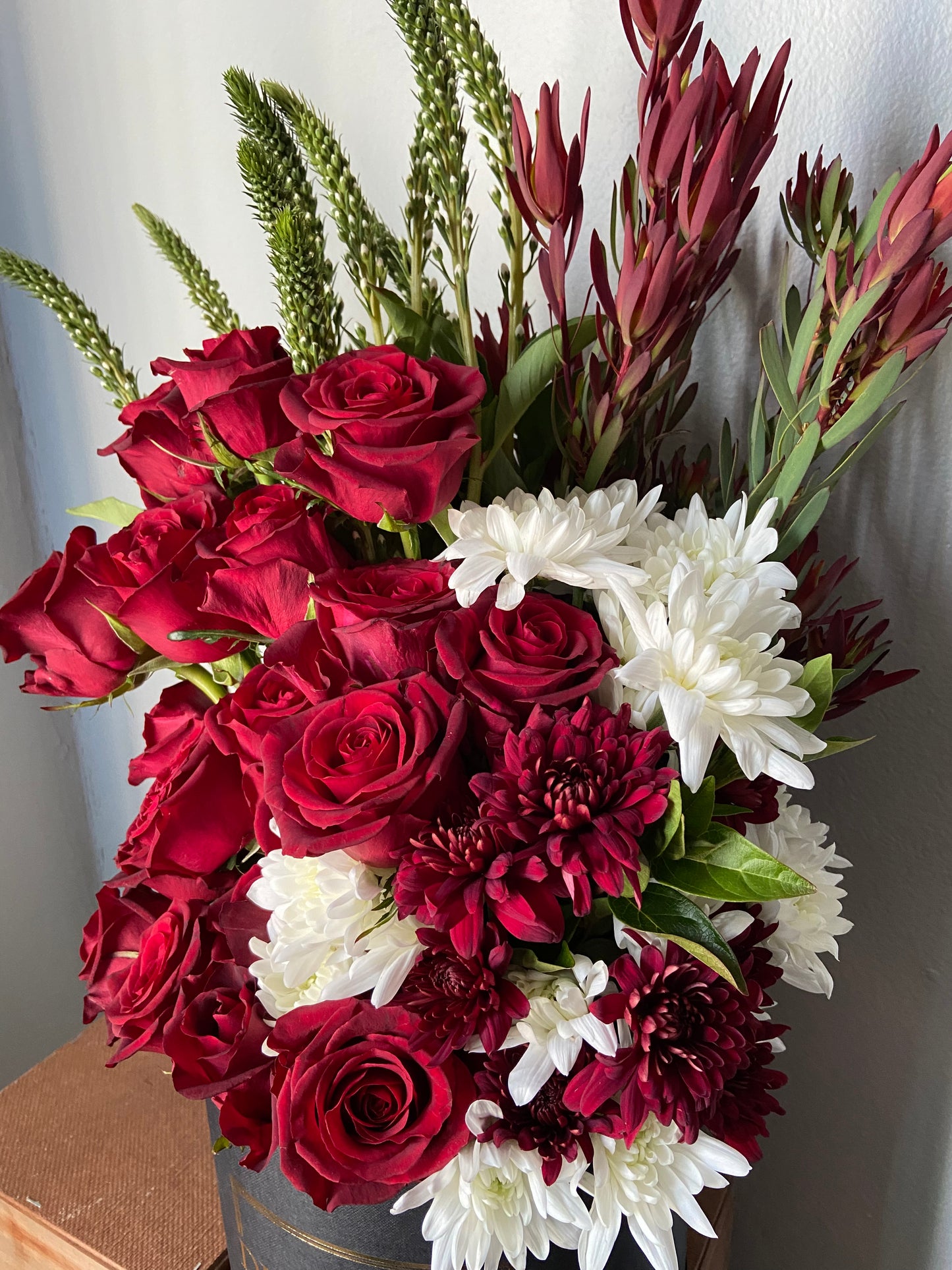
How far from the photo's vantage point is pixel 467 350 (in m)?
0.51

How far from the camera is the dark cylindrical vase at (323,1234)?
45 cm

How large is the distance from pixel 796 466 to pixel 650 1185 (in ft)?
1.11

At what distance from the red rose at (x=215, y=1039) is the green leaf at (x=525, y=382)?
309 millimetres

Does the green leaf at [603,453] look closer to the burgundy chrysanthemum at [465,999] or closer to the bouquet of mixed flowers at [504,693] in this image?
the bouquet of mixed flowers at [504,693]

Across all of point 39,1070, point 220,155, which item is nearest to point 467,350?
point 220,155

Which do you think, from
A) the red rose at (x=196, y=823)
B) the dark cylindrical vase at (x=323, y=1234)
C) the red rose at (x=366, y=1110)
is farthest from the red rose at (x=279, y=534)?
the dark cylindrical vase at (x=323, y=1234)

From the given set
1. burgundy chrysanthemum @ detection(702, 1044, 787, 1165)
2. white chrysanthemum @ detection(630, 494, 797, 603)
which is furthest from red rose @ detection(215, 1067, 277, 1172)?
white chrysanthemum @ detection(630, 494, 797, 603)

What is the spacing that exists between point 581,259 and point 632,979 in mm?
488

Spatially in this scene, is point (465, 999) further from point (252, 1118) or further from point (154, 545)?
point (154, 545)

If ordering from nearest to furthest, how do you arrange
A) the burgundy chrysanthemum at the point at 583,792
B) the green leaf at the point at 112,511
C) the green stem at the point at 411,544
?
1. the burgundy chrysanthemum at the point at 583,792
2. the green stem at the point at 411,544
3. the green leaf at the point at 112,511

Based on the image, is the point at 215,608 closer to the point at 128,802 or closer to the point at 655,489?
the point at 655,489

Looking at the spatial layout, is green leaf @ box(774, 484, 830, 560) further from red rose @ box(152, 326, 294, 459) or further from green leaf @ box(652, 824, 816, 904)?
red rose @ box(152, 326, 294, 459)

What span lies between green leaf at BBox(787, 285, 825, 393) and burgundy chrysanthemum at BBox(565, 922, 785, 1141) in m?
0.28

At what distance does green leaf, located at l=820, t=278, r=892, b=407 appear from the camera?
398 mm
